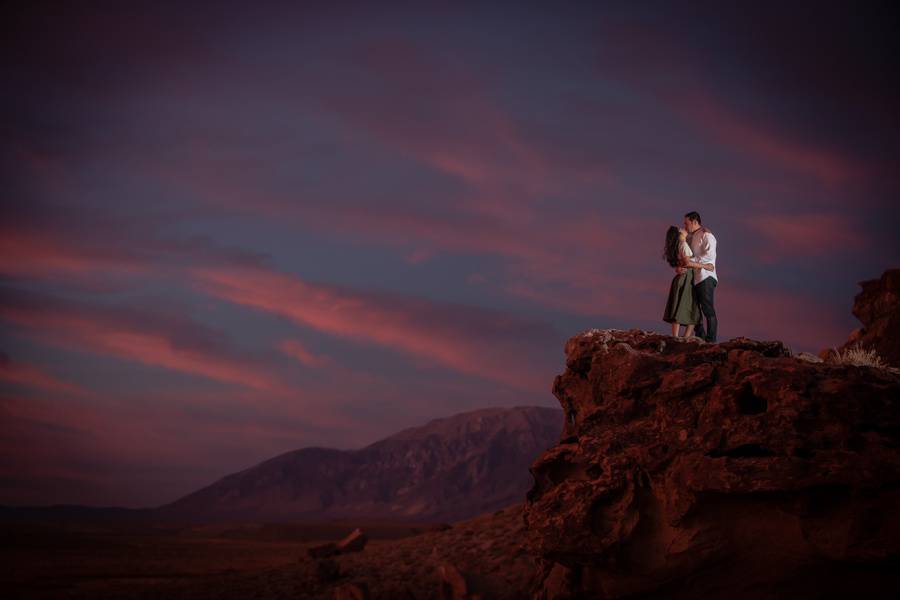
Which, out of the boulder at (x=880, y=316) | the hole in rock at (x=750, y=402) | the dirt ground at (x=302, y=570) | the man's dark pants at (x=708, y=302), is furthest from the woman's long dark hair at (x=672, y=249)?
the dirt ground at (x=302, y=570)

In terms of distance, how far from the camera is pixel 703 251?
14703mm

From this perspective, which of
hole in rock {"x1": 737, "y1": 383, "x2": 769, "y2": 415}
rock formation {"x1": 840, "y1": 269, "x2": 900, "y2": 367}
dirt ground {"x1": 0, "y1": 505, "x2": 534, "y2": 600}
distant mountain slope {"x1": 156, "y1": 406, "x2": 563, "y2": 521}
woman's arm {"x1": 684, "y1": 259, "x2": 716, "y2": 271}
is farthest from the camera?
distant mountain slope {"x1": 156, "y1": 406, "x2": 563, "y2": 521}

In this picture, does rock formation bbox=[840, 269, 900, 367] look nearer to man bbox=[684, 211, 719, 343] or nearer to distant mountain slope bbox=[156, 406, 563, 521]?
man bbox=[684, 211, 719, 343]

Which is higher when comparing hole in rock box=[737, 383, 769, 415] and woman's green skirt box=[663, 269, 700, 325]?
woman's green skirt box=[663, 269, 700, 325]

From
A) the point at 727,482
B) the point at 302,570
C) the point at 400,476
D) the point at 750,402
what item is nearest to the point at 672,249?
the point at 750,402

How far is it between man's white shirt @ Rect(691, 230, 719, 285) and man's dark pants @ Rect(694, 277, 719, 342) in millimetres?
122

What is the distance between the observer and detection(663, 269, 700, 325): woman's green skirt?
14.7 metres

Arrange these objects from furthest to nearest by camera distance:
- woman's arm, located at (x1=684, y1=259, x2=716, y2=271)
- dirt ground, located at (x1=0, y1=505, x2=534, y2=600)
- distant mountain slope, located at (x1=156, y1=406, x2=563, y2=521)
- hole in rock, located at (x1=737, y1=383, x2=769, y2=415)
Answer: distant mountain slope, located at (x1=156, y1=406, x2=563, y2=521)
dirt ground, located at (x1=0, y1=505, x2=534, y2=600)
woman's arm, located at (x1=684, y1=259, x2=716, y2=271)
hole in rock, located at (x1=737, y1=383, x2=769, y2=415)

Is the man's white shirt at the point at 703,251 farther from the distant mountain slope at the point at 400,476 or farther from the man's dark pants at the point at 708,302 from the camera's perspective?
the distant mountain slope at the point at 400,476

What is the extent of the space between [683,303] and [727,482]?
528 centimetres

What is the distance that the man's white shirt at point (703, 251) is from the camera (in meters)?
14.7

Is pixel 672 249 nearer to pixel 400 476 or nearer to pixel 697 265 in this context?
pixel 697 265

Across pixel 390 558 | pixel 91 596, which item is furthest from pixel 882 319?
pixel 91 596

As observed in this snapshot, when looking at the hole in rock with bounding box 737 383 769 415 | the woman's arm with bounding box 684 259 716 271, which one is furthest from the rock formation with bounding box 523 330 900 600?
the woman's arm with bounding box 684 259 716 271
